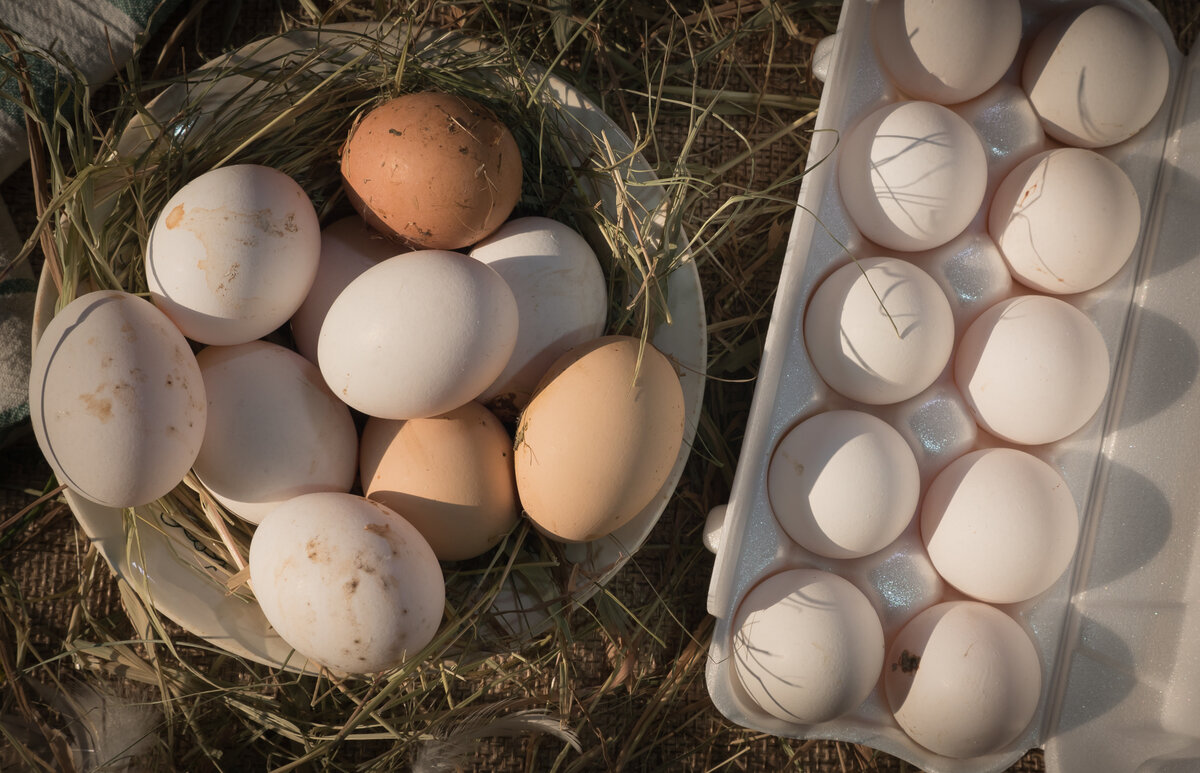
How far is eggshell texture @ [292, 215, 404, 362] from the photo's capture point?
73 centimetres

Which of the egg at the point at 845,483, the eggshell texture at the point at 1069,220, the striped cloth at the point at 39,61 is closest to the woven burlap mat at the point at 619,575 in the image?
the striped cloth at the point at 39,61

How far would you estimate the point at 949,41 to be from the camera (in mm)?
771

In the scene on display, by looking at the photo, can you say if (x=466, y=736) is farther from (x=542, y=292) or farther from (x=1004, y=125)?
(x=1004, y=125)

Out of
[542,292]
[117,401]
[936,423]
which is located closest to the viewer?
[117,401]

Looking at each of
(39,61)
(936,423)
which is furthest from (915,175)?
(39,61)

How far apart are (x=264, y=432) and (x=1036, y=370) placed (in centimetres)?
68

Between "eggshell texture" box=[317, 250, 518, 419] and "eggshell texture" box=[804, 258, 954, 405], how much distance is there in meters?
0.31

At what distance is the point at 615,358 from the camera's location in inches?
26.2

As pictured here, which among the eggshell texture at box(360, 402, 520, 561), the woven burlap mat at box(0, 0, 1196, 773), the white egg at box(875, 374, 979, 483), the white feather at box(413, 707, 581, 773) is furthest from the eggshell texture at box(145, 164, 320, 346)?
the white egg at box(875, 374, 979, 483)

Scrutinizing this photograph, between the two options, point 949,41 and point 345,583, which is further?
point 949,41

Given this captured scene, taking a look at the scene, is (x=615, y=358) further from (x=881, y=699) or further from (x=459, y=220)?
(x=881, y=699)

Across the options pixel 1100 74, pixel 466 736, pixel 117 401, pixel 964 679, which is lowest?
pixel 466 736

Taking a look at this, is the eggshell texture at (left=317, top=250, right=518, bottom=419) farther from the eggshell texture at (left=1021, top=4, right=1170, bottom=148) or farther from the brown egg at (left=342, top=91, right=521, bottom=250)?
the eggshell texture at (left=1021, top=4, right=1170, bottom=148)

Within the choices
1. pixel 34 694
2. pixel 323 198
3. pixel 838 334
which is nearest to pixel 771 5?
pixel 838 334
